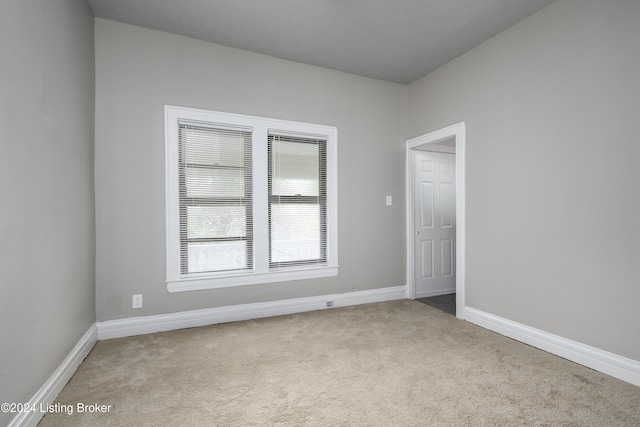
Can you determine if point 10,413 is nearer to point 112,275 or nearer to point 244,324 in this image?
point 112,275

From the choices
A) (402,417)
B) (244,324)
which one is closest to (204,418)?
(402,417)

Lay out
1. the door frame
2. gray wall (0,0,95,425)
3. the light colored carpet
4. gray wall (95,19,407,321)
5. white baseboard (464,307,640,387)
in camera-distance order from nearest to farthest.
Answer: gray wall (0,0,95,425) < the light colored carpet < white baseboard (464,307,640,387) < gray wall (95,19,407,321) < the door frame

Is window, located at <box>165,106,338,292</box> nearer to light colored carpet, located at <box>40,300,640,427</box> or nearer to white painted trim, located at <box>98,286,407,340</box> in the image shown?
white painted trim, located at <box>98,286,407,340</box>

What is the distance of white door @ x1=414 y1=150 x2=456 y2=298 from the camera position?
4.31m

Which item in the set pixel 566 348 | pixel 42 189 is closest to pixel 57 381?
pixel 42 189

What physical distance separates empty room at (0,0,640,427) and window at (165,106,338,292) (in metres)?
0.02

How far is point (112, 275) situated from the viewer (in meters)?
2.90

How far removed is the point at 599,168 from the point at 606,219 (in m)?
0.39

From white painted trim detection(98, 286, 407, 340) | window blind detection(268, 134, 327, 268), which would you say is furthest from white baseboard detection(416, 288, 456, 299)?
window blind detection(268, 134, 327, 268)

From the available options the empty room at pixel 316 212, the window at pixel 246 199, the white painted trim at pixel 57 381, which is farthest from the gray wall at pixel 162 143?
the white painted trim at pixel 57 381

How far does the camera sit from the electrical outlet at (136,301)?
2967 millimetres

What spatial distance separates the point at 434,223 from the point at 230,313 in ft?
9.96

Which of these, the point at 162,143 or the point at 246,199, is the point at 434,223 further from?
the point at 162,143

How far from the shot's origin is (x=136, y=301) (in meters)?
2.98
